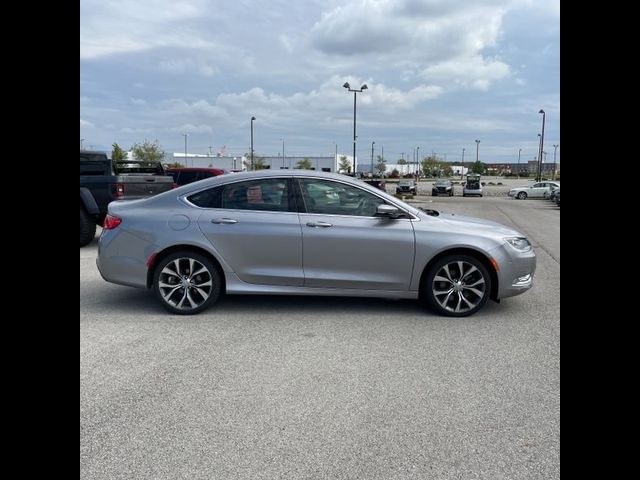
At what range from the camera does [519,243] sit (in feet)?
19.5

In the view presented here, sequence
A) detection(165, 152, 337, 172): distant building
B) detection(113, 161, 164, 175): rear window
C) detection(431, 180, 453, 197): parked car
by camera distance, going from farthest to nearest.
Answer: detection(165, 152, 337, 172): distant building
detection(431, 180, 453, 197): parked car
detection(113, 161, 164, 175): rear window

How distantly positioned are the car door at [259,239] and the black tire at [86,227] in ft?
18.1

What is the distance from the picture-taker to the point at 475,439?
10.2 feet

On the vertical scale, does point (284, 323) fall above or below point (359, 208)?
below

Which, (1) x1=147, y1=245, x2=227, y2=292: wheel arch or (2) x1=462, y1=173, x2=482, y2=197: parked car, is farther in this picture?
(2) x1=462, y1=173, x2=482, y2=197: parked car

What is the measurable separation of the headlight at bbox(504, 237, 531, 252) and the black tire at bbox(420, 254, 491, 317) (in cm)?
44

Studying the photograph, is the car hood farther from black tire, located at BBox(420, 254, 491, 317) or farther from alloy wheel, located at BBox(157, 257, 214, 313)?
alloy wheel, located at BBox(157, 257, 214, 313)

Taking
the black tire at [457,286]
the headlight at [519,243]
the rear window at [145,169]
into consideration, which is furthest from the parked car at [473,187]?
the black tire at [457,286]

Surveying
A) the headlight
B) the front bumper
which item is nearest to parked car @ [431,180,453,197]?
the headlight

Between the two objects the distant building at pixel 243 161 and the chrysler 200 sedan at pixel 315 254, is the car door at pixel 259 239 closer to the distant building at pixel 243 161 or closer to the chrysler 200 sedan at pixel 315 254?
the chrysler 200 sedan at pixel 315 254

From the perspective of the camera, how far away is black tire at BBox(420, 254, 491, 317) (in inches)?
227
